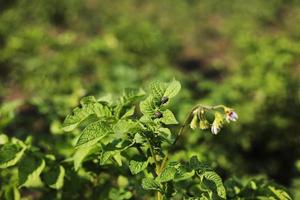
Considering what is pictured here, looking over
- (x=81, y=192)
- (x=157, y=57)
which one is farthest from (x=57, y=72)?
(x=81, y=192)

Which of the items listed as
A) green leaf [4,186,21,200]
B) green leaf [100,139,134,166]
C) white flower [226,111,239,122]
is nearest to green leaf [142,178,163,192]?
green leaf [100,139,134,166]

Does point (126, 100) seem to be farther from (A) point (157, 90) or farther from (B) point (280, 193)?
(B) point (280, 193)

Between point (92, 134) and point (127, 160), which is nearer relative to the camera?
point (92, 134)

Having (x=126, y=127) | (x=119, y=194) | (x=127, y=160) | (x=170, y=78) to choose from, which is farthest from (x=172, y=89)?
(x=170, y=78)

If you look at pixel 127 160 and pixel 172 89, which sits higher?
pixel 172 89

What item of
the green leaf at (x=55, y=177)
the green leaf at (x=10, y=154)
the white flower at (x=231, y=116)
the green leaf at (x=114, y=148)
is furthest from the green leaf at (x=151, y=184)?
the green leaf at (x=10, y=154)

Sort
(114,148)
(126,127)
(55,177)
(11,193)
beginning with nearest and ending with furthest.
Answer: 1. (126,127)
2. (114,148)
3. (55,177)
4. (11,193)
